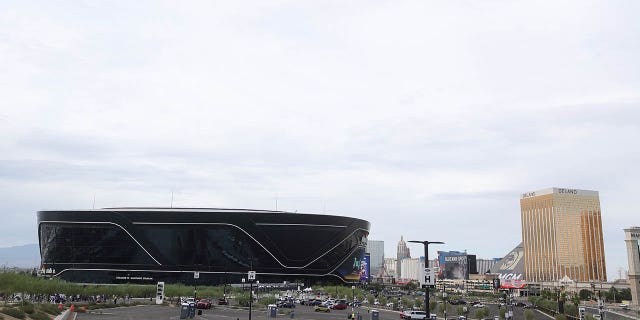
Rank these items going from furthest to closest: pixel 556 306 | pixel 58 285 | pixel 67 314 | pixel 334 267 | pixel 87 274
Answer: pixel 334 267 < pixel 87 274 < pixel 556 306 < pixel 58 285 < pixel 67 314

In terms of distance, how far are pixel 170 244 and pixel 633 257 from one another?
411 feet

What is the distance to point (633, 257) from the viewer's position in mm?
141000

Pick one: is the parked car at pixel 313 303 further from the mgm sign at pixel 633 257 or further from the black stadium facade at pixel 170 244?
the mgm sign at pixel 633 257

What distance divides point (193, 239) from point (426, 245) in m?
121

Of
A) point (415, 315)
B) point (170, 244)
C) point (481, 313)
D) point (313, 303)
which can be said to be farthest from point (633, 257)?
point (170, 244)

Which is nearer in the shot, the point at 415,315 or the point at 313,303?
the point at 415,315

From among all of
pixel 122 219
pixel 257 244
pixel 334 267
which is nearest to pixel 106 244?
pixel 122 219

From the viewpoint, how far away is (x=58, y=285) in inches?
3209

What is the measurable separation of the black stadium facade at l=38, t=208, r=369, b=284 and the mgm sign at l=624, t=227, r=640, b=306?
87163mm

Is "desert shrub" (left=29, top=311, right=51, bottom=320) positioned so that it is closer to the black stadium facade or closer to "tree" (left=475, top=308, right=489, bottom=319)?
"tree" (left=475, top=308, right=489, bottom=319)

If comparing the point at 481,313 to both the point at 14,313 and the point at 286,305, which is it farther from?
the point at 14,313

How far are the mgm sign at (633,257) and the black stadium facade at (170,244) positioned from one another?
8716cm

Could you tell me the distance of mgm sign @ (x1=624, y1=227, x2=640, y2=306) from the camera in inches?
5349

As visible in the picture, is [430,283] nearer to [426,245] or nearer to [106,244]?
[426,245]
